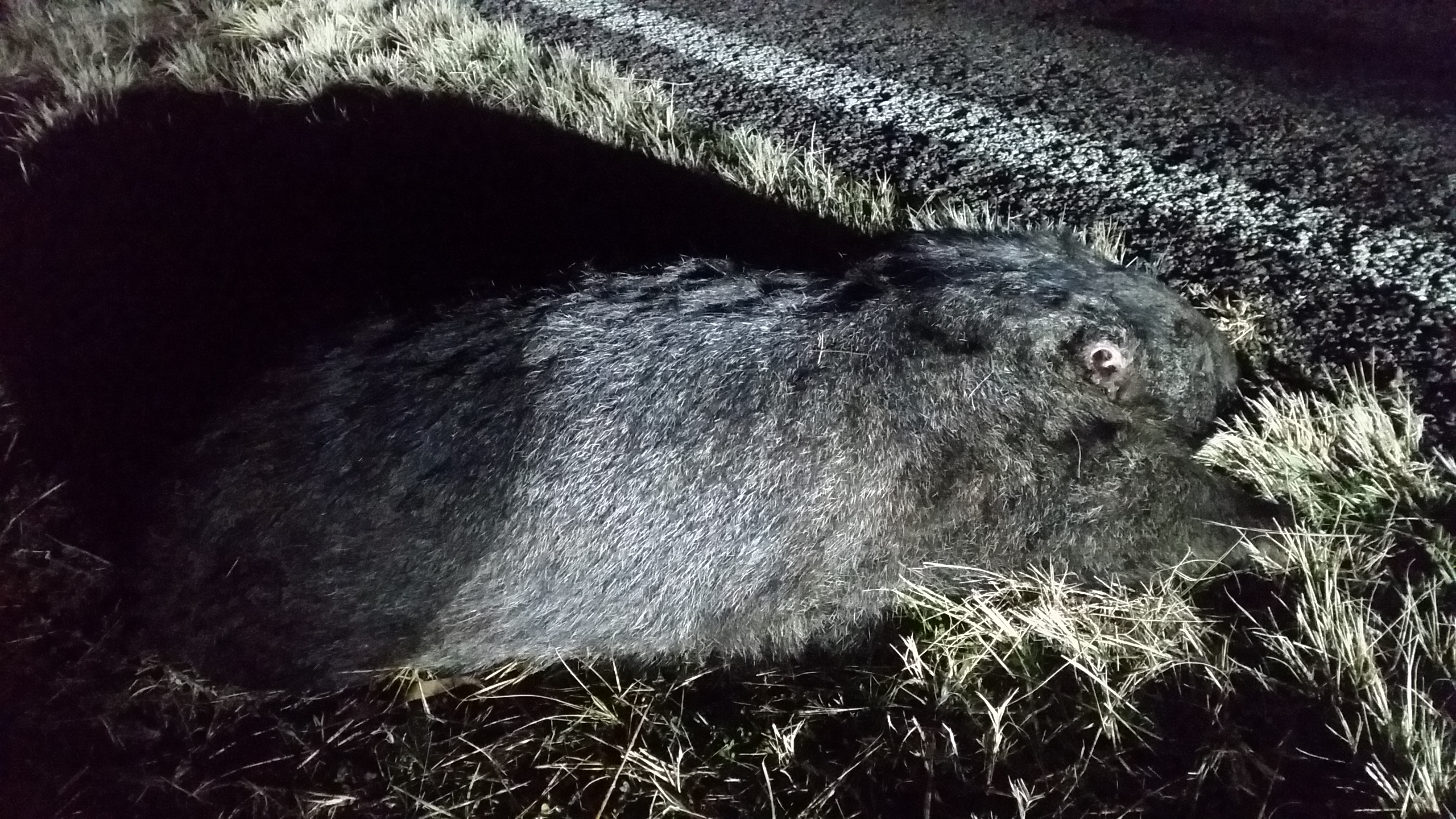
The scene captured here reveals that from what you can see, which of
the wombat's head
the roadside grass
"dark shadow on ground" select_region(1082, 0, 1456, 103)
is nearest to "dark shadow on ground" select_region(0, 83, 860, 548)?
the roadside grass

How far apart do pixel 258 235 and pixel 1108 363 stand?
327 centimetres

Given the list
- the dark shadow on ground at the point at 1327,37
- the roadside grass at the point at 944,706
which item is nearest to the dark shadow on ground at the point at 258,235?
the roadside grass at the point at 944,706

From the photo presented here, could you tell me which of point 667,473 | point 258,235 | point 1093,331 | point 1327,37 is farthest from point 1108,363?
point 258,235

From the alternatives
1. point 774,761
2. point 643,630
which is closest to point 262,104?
point 643,630

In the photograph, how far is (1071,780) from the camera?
1772 mm

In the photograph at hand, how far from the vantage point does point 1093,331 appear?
8.14 ft

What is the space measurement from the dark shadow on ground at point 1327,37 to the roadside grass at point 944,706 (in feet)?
6.39

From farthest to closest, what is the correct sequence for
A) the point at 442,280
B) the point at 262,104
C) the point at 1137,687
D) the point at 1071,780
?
the point at 262,104, the point at 442,280, the point at 1137,687, the point at 1071,780

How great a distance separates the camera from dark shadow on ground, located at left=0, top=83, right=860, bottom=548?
261 cm

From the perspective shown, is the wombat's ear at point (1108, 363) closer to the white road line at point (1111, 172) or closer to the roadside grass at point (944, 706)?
the roadside grass at point (944, 706)

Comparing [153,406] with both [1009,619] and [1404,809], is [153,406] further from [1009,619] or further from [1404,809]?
[1404,809]

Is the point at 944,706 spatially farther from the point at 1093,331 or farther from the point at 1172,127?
the point at 1172,127

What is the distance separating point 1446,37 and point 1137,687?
3496mm

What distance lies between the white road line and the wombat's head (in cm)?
60
